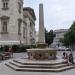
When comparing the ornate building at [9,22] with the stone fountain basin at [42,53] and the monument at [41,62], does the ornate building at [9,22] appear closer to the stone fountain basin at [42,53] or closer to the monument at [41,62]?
the monument at [41,62]

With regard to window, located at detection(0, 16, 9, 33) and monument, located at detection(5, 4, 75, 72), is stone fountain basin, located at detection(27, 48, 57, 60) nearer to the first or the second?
monument, located at detection(5, 4, 75, 72)

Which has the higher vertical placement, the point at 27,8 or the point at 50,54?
the point at 27,8

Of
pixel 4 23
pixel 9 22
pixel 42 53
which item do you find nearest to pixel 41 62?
pixel 42 53

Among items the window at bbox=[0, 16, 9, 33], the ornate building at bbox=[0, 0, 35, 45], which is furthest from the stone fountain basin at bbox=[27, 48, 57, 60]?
the window at bbox=[0, 16, 9, 33]

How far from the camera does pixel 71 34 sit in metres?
103

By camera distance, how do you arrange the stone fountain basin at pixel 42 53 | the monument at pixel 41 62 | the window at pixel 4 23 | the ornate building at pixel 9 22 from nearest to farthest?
the monument at pixel 41 62 → the stone fountain basin at pixel 42 53 → the ornate building at pixel 9 22 → the window at pixel 4 23

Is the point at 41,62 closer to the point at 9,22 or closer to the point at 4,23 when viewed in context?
the point at 9,22

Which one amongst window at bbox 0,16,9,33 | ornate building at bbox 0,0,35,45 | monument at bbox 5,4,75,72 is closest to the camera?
monument at bbox 5,4,75,72

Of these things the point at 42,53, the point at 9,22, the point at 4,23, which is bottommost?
the point at 42,53

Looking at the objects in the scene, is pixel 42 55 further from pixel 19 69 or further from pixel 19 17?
pixel 19 17

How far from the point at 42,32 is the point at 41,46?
1441 millimetres

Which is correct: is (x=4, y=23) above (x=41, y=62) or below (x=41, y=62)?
above

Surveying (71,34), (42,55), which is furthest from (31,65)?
(71,34)

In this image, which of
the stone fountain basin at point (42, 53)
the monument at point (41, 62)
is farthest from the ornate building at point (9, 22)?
the stone fountain basin at point (42, 53)
